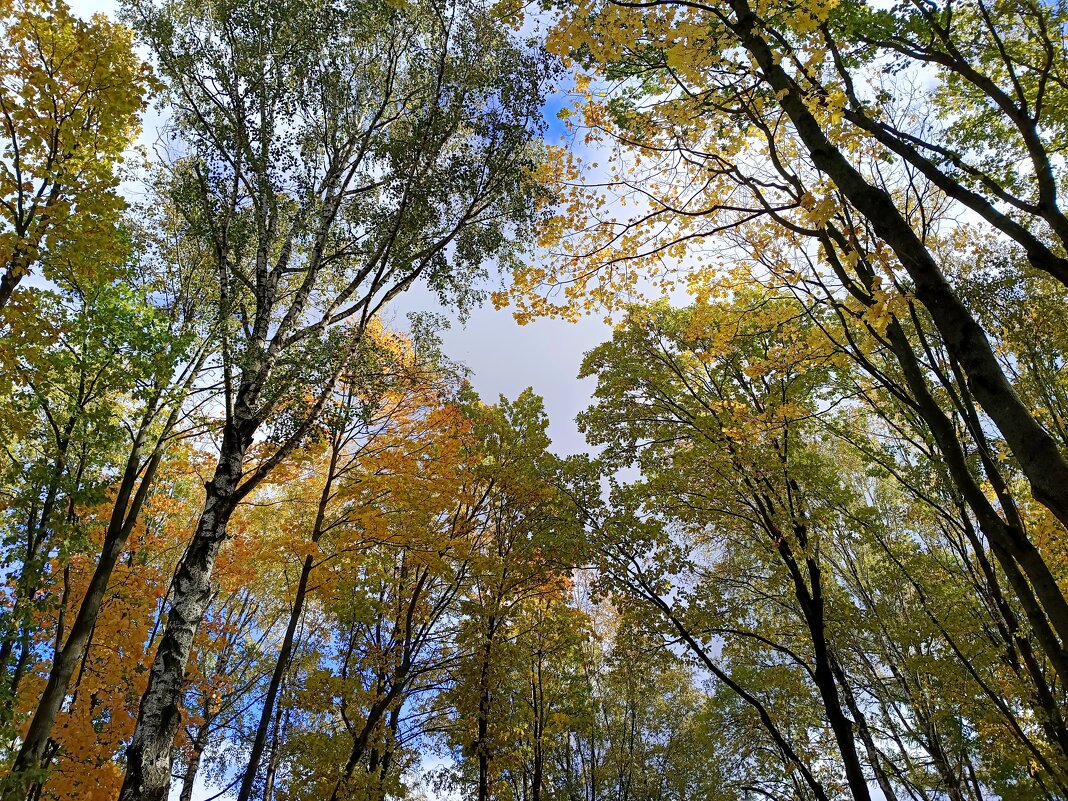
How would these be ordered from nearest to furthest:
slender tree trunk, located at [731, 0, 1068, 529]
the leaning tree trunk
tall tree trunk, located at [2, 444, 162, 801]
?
1. slender tree trunk, located at [731, 0, 1068, 529]
2. the leaning tree trunk
3. tall tree trunk, located at [2, 444, 162, 801]

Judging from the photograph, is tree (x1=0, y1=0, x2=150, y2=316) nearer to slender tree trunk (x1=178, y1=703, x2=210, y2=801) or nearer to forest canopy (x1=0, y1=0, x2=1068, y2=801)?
forest canopy (x1=0, y1=0, x2=1068, y2=801)

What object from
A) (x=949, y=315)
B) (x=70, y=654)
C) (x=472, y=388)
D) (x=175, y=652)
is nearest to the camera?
(x=949, y=315)

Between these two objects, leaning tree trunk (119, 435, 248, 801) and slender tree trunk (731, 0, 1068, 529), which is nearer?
slender tree trunk (731, 0, 1068, 529)

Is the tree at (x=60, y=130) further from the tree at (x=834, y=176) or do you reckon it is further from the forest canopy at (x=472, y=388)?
the tree at (x=834, y=176)

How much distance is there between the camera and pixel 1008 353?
845cm

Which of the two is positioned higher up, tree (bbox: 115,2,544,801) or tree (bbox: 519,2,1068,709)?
tree (bbox: 115,2,544,801)

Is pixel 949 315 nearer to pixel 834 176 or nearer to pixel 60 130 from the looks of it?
pixel 834 176

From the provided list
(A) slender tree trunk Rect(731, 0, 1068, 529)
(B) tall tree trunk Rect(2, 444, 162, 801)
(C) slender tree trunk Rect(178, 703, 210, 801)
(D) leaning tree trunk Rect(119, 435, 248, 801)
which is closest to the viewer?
(A) slender tree trunk Rect(731, 0, 1068, 529)

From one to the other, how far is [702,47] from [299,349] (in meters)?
6.06

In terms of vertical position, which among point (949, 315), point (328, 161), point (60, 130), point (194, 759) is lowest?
point (194, 759)

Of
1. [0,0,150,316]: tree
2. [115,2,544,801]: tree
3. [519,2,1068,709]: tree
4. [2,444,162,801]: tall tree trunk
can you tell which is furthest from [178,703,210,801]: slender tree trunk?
[519,2,1068,709]: tree

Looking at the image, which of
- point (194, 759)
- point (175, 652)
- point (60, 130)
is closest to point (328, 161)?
point (60, 130)

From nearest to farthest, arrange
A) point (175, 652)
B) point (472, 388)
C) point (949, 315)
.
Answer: point (949, 315) → point (175, 652) → point (472, 388)

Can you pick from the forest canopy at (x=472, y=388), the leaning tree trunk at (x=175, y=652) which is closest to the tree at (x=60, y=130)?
the forest canopy at (x=472, y=388)
